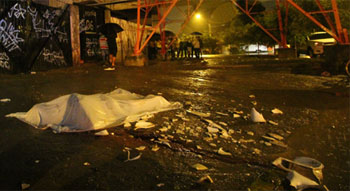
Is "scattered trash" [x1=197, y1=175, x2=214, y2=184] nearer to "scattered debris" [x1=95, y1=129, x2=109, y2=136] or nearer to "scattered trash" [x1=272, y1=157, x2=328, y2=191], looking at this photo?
"scattered trash" [x1=272, y1=157, x2=328, y2=191]

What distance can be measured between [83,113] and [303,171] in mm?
2719

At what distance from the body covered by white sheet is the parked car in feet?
53.1

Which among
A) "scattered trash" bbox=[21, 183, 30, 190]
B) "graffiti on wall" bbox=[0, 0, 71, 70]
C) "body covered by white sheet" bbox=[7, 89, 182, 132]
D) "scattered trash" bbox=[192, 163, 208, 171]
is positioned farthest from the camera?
"graffiti on wall" bbox=[0, 0, 71, 70]

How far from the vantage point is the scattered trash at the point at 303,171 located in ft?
8.41

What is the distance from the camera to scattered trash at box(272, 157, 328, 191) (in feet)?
8.41

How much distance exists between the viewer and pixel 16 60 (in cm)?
1023

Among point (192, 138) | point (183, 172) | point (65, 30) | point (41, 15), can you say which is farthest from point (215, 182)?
point (65, 30)

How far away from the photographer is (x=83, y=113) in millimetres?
3920

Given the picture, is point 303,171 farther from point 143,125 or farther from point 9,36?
point 9,36

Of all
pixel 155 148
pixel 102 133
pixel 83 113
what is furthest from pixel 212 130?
pixel 83 113

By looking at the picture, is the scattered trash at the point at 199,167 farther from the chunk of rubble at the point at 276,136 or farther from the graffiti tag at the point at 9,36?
the graffiti tag at the point at 9,36

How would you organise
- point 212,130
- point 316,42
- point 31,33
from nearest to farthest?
point 212,130 → point 31,33 → point 316,42

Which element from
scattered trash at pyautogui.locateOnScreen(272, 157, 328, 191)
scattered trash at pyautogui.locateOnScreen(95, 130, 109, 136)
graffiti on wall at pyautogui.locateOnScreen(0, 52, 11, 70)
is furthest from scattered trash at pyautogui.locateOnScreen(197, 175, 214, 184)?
graffiti on wall at pyautogui.locateOnScreen(0, 52, 11, 70)

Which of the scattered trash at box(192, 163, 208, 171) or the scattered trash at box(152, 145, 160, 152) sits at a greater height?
the scattered trash at box(152, 145, 160, 152)
